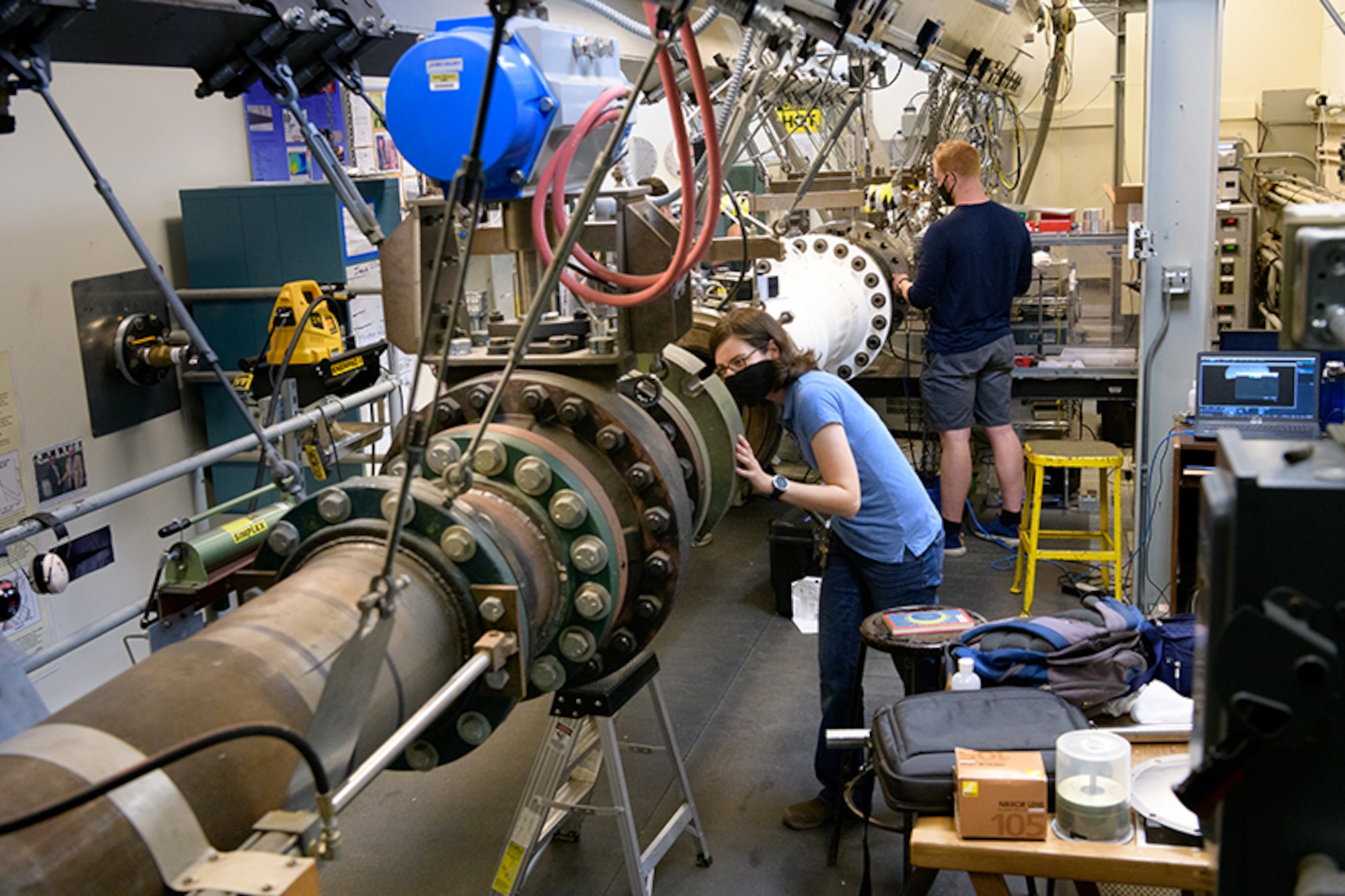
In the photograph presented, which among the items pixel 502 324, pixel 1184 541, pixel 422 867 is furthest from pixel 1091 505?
pixel 502 324

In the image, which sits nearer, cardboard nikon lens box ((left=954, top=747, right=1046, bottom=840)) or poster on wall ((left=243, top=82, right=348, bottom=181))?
cardboard nikon lens box ((left=954, top=747, right=1046, bottom=840))

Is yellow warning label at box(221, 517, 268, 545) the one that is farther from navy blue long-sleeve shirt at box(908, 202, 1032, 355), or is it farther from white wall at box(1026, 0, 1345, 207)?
white wall at box(1026, 0, 1345, 207)

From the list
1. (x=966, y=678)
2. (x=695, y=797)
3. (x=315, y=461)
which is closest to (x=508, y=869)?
(x=695, y=797)

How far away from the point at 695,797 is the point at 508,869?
0.90 m

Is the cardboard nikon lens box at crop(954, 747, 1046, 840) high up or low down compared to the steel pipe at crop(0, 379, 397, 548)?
down

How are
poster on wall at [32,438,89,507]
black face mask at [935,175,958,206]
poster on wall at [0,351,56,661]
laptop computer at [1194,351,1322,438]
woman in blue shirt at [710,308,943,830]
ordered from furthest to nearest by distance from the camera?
1. black face mask at [935,175,958,206]
2. laptop computer at [1194,351,1322,438]
3. poster on wall at [32,438,89,507]
4. poster on wall at [0,351,56,661]
5. woman in blue shirt at [710,308,943,830]

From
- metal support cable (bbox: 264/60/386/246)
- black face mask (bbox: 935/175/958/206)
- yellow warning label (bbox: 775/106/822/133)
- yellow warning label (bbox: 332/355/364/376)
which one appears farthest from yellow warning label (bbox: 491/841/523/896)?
yellow warning label (bbox: 775/106/822/133)

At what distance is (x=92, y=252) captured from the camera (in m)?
3.61

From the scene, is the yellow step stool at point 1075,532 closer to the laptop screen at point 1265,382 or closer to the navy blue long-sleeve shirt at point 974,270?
the navy blue long-sleeve shirt at point 974,270

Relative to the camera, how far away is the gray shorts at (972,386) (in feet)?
17.0

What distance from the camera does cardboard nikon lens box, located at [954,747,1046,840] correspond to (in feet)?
6.54

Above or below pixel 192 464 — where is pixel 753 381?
above

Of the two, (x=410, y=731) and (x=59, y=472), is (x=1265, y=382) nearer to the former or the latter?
(x=410, y=731)

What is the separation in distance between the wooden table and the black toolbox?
2.73 metres
